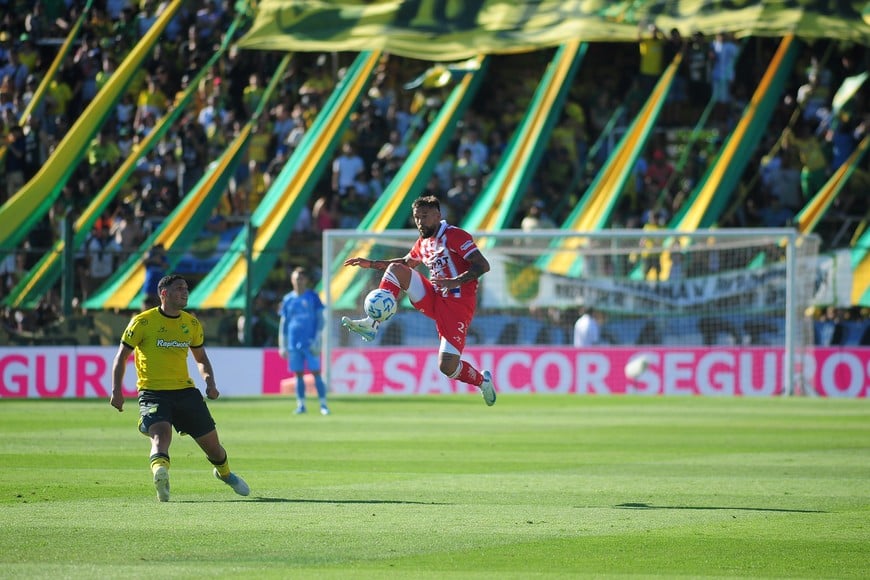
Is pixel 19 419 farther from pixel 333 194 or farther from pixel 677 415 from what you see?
pixel 333 194

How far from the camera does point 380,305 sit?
1324 centimetres

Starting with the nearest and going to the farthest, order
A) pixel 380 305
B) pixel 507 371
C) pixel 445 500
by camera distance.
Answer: pixel 445 500 → pixel 380 305 → pixel 507 371

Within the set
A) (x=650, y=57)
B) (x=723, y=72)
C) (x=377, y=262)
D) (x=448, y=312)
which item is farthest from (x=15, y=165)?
(x=377, y=262)

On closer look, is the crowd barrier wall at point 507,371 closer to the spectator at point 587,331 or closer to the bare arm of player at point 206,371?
the spectator at point 587,331

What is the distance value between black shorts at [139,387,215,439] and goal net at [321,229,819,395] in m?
16.5

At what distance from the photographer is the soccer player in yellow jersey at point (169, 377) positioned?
39.1 ft

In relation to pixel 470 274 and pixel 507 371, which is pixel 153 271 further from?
pixel 470 274

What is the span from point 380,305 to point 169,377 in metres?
2.14

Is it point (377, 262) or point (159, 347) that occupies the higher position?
point (377, 262)

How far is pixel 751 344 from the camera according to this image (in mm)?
29109

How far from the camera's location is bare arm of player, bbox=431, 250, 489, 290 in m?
13.3

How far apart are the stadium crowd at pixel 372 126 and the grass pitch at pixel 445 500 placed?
9.64m

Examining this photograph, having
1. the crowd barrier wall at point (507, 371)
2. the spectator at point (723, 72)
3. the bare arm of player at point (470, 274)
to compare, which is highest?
the spectator at point (723, 72)

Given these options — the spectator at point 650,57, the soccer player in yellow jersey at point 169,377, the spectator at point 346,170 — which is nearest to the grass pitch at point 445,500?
the soccer player in yellow jersey at point 169,377
